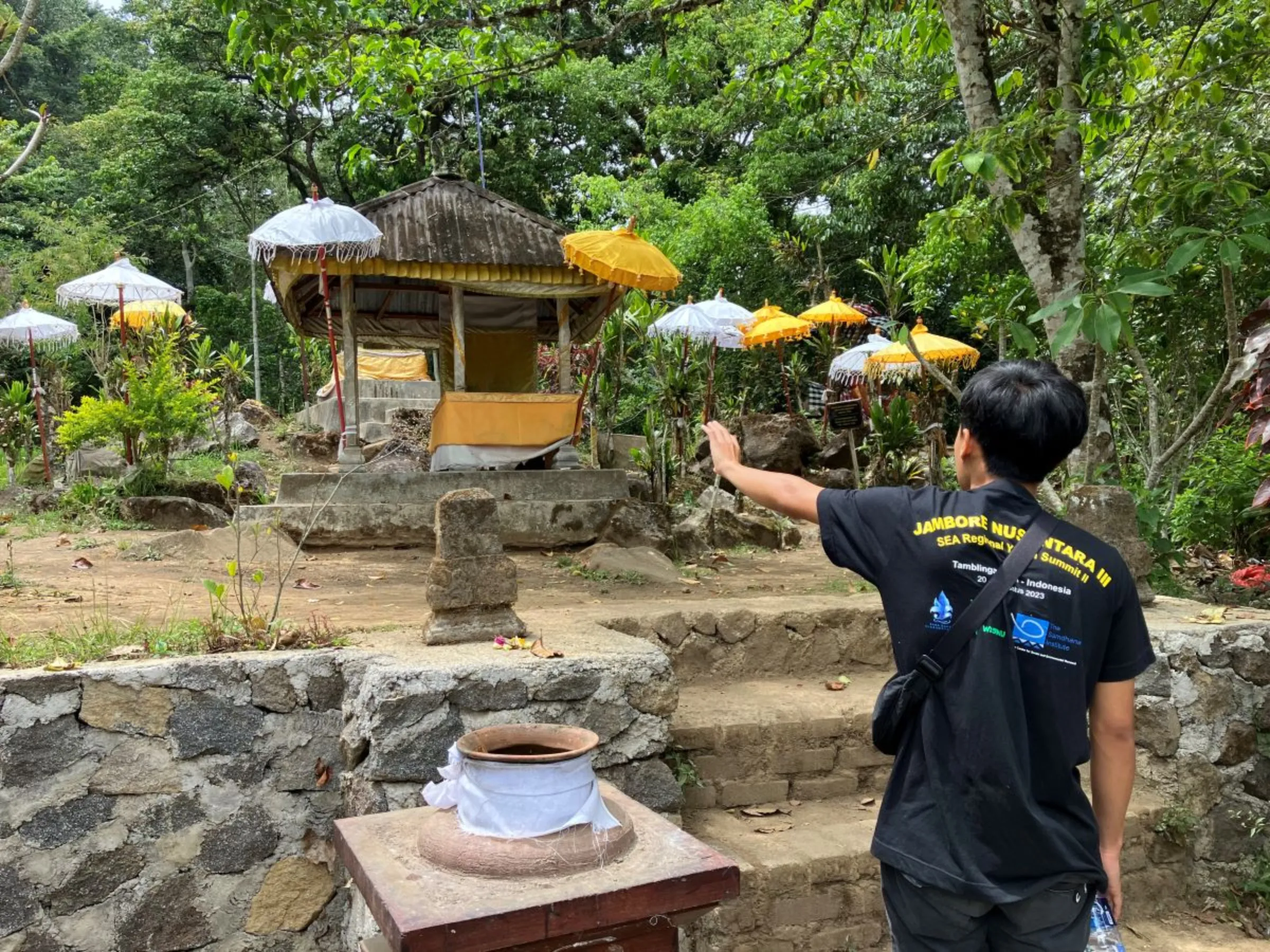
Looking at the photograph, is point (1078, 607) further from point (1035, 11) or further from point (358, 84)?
point (358, 84)

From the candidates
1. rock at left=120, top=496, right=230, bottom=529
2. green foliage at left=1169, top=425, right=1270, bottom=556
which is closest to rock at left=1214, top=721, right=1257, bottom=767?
green foliage at left=1169, top=425, right=1270, bottom=556

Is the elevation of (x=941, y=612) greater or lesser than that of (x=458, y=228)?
lesser

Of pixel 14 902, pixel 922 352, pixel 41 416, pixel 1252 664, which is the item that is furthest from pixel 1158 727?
pixel 41 416

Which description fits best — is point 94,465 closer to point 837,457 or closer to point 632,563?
point 632,563

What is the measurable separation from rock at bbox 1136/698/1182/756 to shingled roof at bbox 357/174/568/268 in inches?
253

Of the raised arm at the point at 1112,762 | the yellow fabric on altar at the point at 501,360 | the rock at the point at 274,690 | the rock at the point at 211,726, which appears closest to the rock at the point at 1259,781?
the raised arm at the point at 1112,762

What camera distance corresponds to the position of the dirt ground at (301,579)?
4609 mm

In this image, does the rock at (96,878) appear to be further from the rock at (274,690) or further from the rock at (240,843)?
the rock at (274,690)

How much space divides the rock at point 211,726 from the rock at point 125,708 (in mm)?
45

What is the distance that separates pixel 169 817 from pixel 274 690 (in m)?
0.54

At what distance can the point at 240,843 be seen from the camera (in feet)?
10.7

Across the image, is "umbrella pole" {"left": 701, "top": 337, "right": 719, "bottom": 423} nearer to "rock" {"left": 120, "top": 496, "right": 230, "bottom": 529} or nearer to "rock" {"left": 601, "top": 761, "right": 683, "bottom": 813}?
"rock" {"left": 120, "top": 496, "right": 230, "bottom": 529}

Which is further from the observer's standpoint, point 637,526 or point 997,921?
point 637,526

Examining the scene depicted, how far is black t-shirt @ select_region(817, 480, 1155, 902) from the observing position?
1.73 meters
